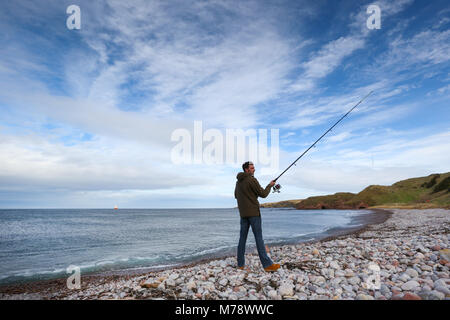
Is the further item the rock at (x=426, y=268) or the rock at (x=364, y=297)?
the rock at (x=426, y=268)

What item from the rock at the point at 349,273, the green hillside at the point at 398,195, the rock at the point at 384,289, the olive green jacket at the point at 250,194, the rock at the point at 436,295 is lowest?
the green hillside at the point at 398,195

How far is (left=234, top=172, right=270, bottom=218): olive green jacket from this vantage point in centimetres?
670

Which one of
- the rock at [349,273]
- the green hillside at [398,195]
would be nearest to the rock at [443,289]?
the rock at [349,273]

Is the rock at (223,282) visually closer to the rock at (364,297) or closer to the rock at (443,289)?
the rock at (364,297)

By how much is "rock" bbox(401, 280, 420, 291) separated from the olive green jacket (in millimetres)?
3454

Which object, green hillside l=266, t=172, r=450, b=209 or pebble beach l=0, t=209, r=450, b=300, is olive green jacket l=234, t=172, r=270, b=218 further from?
green hillside l=266, t=172, r=450, b=209

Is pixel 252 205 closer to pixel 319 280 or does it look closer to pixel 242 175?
pixel 242 175

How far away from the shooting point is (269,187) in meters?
6.73

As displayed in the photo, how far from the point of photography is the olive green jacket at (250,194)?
22.0 feet

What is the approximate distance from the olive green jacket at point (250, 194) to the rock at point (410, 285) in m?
3.45

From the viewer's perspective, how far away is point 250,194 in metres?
6.75
